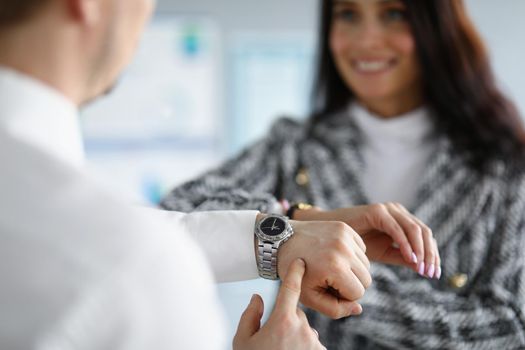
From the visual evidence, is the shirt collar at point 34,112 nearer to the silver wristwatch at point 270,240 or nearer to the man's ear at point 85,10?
the man's ear at point 85,10

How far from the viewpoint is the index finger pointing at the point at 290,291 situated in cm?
69

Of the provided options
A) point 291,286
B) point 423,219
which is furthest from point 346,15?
point 291,286

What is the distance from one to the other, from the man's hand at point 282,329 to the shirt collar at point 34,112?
273mm

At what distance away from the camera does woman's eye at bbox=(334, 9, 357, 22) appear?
144 cm

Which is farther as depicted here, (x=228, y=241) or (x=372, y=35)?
(x=372, y=35)

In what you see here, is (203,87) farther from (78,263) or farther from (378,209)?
(78,263)

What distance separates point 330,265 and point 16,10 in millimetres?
445

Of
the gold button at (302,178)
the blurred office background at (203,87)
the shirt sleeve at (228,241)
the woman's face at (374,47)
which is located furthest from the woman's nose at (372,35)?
the blurred office background at (203,87)

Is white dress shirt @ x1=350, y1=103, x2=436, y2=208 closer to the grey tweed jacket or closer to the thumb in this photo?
the grey tweed jacket

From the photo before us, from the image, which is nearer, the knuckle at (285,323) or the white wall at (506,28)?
the knuckle at (285,323)

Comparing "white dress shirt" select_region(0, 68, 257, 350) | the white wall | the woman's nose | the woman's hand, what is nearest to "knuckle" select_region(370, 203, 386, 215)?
the woman's hand

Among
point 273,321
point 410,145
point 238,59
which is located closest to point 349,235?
point 273,321

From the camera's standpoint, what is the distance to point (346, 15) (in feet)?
4.75

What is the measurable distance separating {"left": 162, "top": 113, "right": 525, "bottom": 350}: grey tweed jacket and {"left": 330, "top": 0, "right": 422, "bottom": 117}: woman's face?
0.12 m
